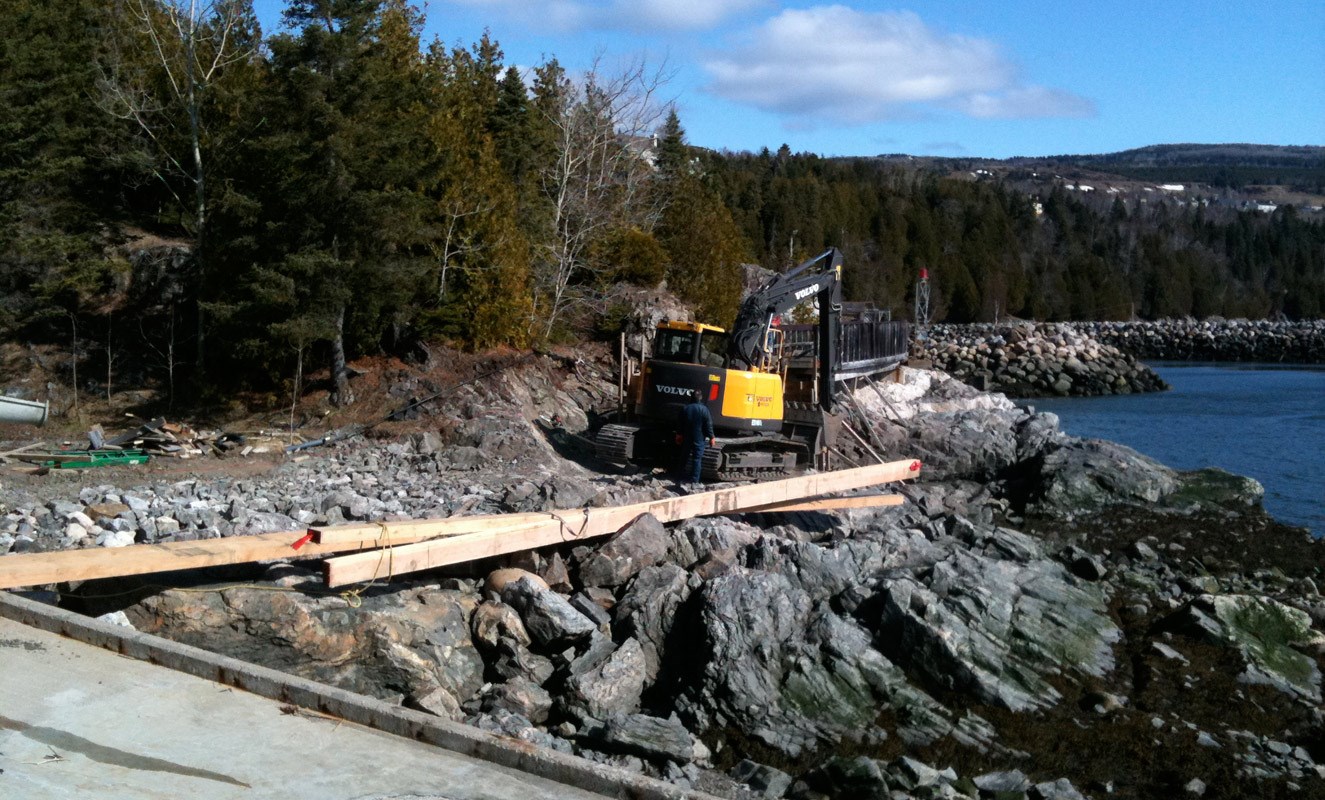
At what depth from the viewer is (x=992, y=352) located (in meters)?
53.9

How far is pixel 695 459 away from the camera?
16469 mm

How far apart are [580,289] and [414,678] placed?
768 inches

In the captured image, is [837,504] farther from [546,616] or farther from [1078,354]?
[1078,354]

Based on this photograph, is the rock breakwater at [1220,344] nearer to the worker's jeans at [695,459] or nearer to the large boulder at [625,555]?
the worker's jeans at [695,459]

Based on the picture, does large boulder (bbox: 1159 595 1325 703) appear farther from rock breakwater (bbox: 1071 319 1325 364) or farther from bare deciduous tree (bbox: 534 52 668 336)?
rock breakwater (bbox: 1071 319 1325 364)

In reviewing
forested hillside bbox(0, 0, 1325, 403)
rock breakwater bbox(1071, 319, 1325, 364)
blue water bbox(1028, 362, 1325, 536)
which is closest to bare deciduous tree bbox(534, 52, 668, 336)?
forested hillside bbox(0, 0, 1325, 403)

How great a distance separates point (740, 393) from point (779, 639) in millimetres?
6744

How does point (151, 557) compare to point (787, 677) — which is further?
point (787, 677)

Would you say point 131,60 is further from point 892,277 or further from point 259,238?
point 892,277

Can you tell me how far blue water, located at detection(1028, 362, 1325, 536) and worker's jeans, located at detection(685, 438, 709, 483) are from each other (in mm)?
11652

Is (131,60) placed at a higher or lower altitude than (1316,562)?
higher

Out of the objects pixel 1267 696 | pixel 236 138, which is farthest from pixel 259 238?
pixel 1267 696

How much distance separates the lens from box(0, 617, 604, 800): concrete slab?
229 inches

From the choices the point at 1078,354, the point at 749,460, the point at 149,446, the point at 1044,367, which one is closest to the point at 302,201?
the point at 149,446
